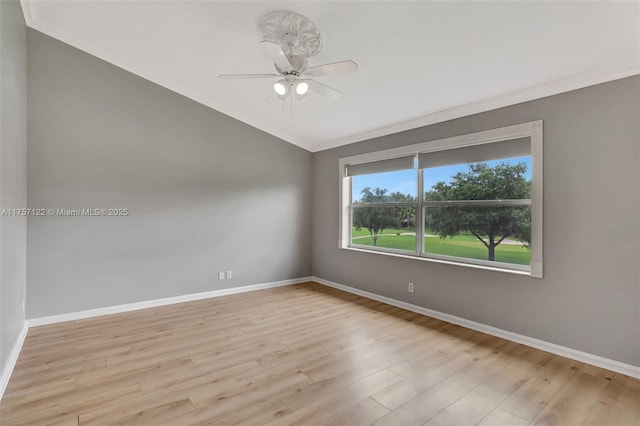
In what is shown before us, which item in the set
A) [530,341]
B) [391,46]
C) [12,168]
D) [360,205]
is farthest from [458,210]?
[12,168]

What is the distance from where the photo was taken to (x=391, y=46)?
2.70 metres

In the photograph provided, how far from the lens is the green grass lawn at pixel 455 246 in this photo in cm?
324

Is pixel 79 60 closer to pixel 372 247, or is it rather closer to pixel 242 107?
pixel 242 107

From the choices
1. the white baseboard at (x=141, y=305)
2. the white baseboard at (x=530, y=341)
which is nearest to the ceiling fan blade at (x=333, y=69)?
the white baseboard at (x=530, y=341)

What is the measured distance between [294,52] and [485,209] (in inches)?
109

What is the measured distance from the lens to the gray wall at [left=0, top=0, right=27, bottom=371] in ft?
7.36

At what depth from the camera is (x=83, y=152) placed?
11.9ft

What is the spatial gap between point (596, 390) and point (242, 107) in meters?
5.08

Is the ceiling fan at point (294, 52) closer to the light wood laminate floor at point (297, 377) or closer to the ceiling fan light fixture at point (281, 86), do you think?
the ceiling fan light fixture at point (281, 86)

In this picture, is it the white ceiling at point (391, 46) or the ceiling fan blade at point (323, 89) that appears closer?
the white ceiling at point (391, 46)

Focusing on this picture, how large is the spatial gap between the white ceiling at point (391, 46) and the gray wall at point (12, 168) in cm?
68

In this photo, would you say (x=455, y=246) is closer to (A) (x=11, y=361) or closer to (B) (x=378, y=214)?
(B) (x=378, y=214)

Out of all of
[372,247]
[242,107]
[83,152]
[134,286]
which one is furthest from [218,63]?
[372,247]

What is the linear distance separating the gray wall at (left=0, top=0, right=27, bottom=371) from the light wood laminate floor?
0.46 metres
